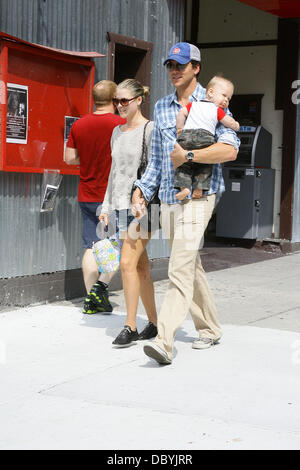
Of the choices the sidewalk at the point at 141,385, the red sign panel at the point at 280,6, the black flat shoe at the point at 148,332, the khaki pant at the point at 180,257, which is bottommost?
the sidewalk at the point at 141,385

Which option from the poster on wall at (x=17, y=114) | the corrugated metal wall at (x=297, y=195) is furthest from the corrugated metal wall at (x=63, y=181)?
the corrugated metal wall at (x=297, y=195)

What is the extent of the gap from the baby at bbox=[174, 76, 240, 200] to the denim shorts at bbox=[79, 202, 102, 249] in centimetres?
188

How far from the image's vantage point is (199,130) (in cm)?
534

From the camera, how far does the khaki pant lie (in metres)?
5.31

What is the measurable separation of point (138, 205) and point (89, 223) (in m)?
1.70

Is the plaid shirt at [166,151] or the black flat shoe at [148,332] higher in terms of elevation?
the plaid shirt at [166,151]

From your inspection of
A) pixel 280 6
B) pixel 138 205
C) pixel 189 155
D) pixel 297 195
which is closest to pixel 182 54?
pixel 189 155

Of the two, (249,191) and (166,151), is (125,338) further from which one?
(249,191)

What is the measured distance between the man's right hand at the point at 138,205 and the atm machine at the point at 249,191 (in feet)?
20.4

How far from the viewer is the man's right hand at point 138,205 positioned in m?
5.65

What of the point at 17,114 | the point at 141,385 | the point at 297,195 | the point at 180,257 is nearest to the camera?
the point at 141,385

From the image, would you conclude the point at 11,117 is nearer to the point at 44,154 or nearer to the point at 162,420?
the point at 44,154

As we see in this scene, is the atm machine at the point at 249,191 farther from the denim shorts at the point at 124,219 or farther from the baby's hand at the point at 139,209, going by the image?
the baby's hand at the point at 139,209
